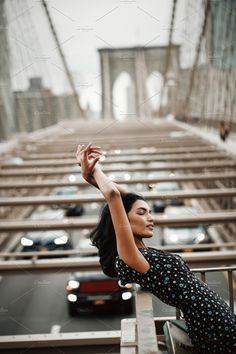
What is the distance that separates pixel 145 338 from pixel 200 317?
0.24 metres

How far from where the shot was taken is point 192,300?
143 cm

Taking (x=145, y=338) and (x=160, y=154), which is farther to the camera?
(x=160, y=154)

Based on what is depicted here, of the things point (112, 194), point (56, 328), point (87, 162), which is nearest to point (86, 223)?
point (87, 162)

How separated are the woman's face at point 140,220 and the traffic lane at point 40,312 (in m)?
3.73

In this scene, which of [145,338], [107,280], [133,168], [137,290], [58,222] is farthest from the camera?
[107,280]

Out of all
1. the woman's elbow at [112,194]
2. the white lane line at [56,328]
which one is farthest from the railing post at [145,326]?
the white lane line at [56,328]

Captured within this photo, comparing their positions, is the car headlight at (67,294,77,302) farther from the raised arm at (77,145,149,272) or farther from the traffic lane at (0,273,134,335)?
the raised arm at (77,145,149,272)

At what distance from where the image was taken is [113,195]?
1424 millimetres

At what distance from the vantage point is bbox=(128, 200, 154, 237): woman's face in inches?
61.6

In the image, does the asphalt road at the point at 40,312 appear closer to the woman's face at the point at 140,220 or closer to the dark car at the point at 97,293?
the dark car at the point at 97,293

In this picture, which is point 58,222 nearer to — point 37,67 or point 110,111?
point 37,67

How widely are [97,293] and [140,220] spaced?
4.58 metres

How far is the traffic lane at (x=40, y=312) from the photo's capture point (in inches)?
233

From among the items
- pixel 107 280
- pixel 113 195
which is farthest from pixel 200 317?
pixel 107 280
